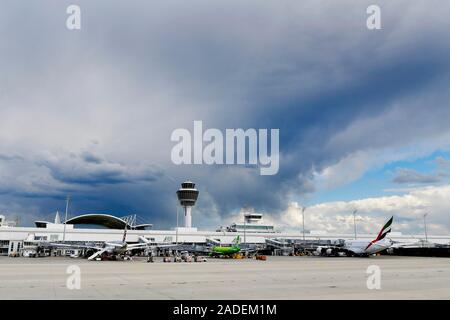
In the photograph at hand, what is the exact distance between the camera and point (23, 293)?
72.8 ft

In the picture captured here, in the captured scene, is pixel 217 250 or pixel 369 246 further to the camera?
pixel 217 250

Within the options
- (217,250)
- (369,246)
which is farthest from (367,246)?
(217,250)

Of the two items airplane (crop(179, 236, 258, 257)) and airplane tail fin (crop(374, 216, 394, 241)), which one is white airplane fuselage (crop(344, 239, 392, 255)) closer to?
airplane tail fin (crop(374, 216, 394, 241))

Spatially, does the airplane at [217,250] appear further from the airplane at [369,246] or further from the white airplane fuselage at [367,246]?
the white airplane fuselage at [367,246]

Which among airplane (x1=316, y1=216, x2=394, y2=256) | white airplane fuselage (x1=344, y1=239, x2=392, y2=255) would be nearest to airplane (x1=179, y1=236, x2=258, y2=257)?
airplane (x1=316, y1=216, x2=394, y2=256)

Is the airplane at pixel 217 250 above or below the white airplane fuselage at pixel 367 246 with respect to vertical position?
below

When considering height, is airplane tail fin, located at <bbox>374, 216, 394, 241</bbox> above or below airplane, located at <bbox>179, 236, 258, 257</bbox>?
above

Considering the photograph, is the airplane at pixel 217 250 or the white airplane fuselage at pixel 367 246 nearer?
the white airplane fuselage at pixel 367 246

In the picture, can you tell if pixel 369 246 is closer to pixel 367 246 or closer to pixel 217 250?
pixel 367 246

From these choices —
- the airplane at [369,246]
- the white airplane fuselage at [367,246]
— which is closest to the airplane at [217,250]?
the airplane at [369,246]

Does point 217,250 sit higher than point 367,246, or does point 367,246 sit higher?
point 367,246

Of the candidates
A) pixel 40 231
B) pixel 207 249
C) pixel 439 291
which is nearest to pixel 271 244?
pixel 207 249
